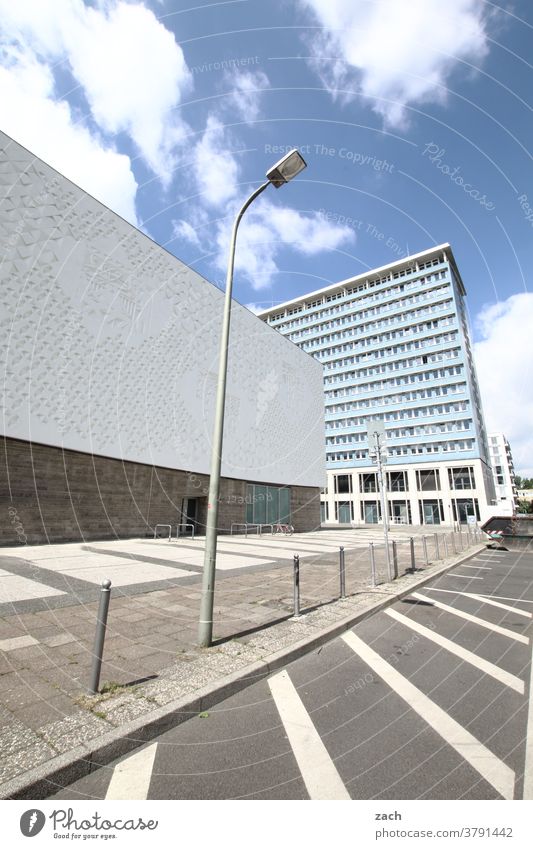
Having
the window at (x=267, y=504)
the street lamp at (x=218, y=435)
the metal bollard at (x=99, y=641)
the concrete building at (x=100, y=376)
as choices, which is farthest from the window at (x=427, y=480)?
the metal bollard at (x=99, y=641)

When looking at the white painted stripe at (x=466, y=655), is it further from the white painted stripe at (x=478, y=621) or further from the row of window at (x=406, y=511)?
the row of window at (x=406, y=511)

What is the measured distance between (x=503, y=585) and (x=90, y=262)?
20.3 m

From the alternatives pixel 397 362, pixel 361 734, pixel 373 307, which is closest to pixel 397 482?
pixel 397 362

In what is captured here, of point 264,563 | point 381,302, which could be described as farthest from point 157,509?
point 381,302

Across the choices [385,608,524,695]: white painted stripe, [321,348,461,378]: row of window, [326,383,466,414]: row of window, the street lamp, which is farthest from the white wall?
[321,348,461,378]: row of window

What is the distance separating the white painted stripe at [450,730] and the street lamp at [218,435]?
2.06m

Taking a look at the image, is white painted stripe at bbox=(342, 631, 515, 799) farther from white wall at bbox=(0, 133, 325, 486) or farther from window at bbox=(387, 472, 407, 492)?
window at bbox=(387, 472, 407, 492)

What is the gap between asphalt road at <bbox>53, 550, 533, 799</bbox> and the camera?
2352 millimetres

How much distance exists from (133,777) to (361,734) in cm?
174

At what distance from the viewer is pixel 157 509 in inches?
816

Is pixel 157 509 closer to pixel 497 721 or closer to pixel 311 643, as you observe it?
pixel 311 643

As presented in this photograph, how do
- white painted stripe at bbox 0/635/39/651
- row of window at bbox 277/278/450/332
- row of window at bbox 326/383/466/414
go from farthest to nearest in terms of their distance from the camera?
row of window at bbox 277/278/450/332
row of window at bbox 326/383/466/414
white painted stripe at bbox 0/635/39/651
